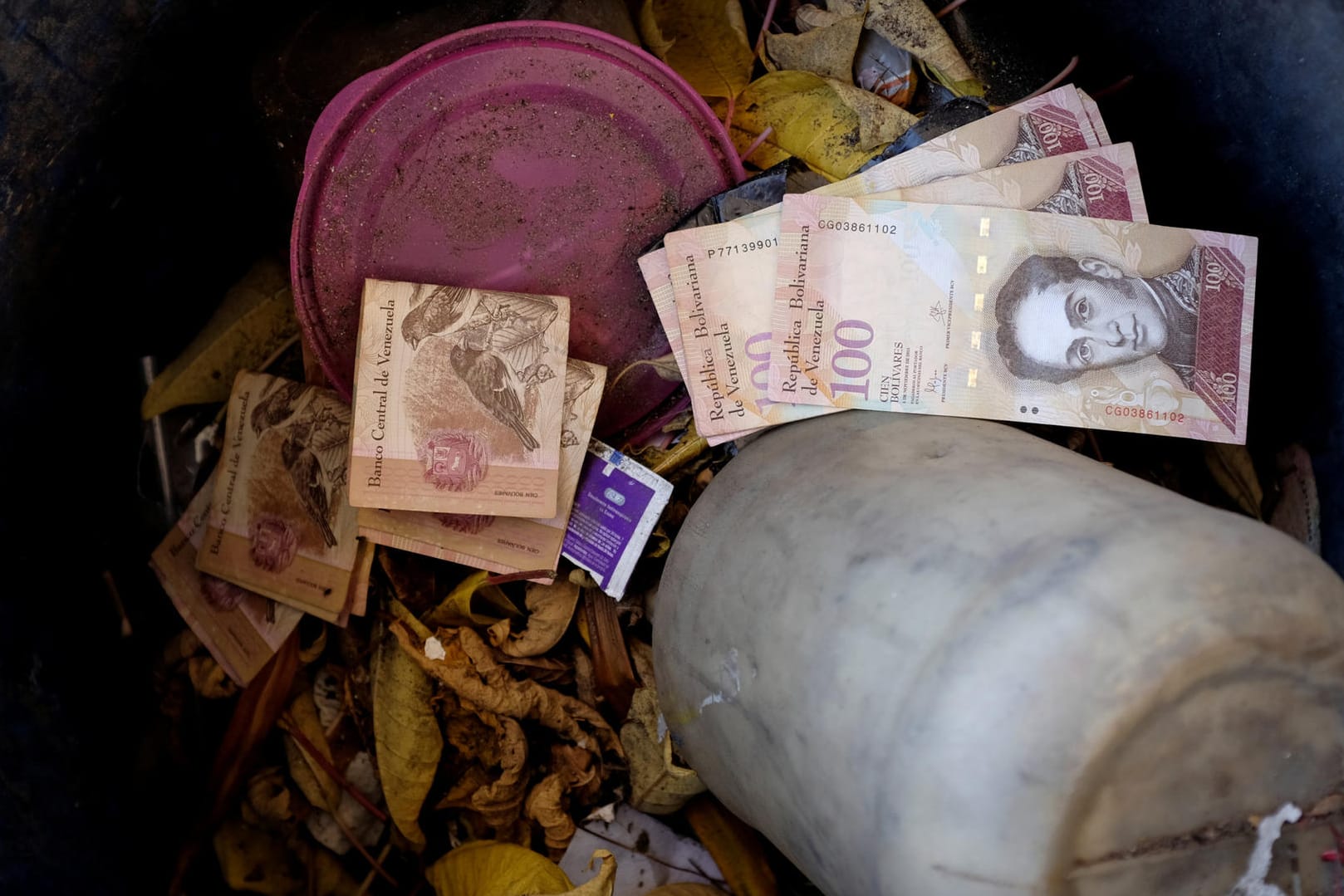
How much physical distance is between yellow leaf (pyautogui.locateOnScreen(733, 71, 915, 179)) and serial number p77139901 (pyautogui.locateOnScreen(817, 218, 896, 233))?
0.66 feet

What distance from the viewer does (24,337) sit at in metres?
1.21

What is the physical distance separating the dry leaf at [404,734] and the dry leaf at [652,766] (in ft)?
0.95

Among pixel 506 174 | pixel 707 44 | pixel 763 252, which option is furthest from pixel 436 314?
pixel 707 44

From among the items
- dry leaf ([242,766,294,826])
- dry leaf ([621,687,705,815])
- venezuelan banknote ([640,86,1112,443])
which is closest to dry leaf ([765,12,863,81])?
venezuelan banknote ([640,86,1112,443])

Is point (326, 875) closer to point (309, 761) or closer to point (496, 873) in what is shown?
point (309, 761)

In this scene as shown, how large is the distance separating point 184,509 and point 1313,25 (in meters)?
1.67

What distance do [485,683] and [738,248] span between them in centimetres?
71

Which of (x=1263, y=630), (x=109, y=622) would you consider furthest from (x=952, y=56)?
(x=109, y=622)

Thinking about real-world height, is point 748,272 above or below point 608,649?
above

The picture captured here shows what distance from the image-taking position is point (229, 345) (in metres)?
1.45

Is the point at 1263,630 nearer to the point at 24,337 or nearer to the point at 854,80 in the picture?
the point at 854,80

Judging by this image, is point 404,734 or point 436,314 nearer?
point 436,314

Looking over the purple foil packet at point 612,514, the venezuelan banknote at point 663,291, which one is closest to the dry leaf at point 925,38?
the venezuelan banknote at point 663,291

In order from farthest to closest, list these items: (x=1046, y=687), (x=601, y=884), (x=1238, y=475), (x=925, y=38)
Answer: (x=925, y=38)
(x=1238, y=475)
(x=601, y=884)
(x=1046, y=687)
